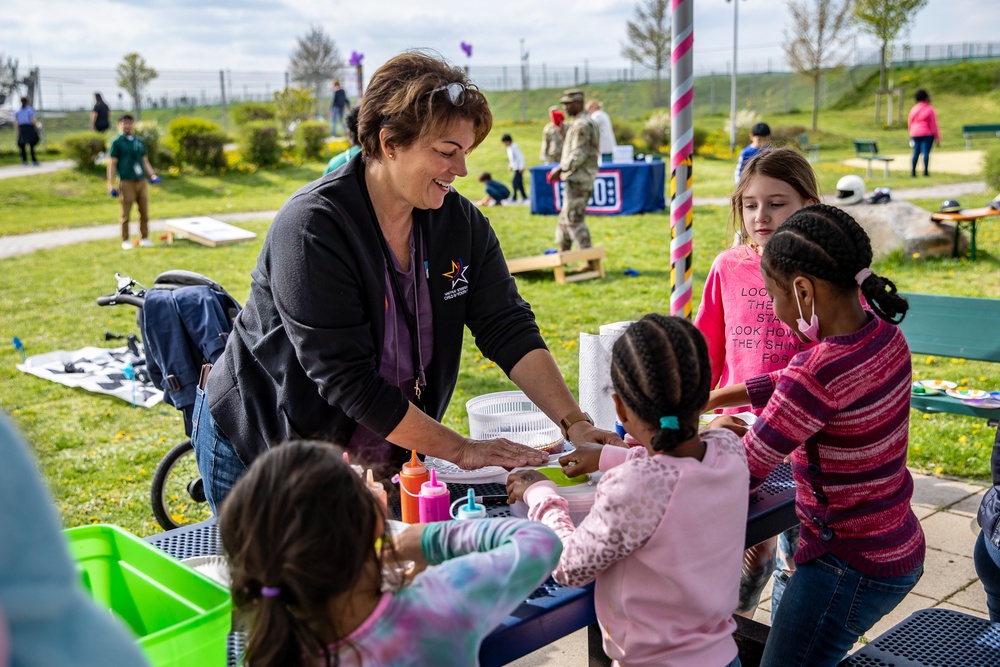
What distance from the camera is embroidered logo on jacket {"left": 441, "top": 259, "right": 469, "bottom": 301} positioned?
2.57 m

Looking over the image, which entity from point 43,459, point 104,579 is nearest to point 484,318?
point 104,579

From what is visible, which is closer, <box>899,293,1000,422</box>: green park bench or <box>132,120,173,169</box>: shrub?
<box>899,293,1000,422</box>: green park bench

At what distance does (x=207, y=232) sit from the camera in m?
14.7

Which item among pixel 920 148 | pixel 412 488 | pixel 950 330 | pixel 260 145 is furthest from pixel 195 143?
pixel 412 488

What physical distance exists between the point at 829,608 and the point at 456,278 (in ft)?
4.24

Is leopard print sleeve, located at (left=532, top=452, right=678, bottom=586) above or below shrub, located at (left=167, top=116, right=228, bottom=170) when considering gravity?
below

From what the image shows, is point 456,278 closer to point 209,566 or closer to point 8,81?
point 209,566

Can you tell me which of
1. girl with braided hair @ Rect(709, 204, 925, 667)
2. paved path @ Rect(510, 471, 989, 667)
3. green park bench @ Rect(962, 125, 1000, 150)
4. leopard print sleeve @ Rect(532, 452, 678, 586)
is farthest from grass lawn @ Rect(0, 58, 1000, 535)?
Answer: green park bench @ Rect(962, 125, 1000, 150)

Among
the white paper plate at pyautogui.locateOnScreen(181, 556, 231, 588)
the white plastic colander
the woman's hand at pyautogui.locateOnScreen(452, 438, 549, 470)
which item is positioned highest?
the woman's hand at pyautogui.locateOnScreen(452, 438, 549, 470)

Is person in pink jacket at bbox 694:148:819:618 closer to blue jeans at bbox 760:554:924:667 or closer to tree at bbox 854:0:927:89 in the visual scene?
blue jeans at bbox 760:554:924:667

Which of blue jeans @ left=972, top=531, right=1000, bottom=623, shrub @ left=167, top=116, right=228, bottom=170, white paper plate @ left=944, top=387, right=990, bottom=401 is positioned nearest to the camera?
blue jeans @ left=972, top=531, right=1000, bottom=623

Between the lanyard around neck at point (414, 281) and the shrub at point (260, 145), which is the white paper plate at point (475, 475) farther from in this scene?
the shrub at point (260, 145)

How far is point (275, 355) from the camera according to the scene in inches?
93.2

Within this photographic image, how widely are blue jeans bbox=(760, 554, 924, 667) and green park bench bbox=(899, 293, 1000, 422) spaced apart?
10.1 feet
